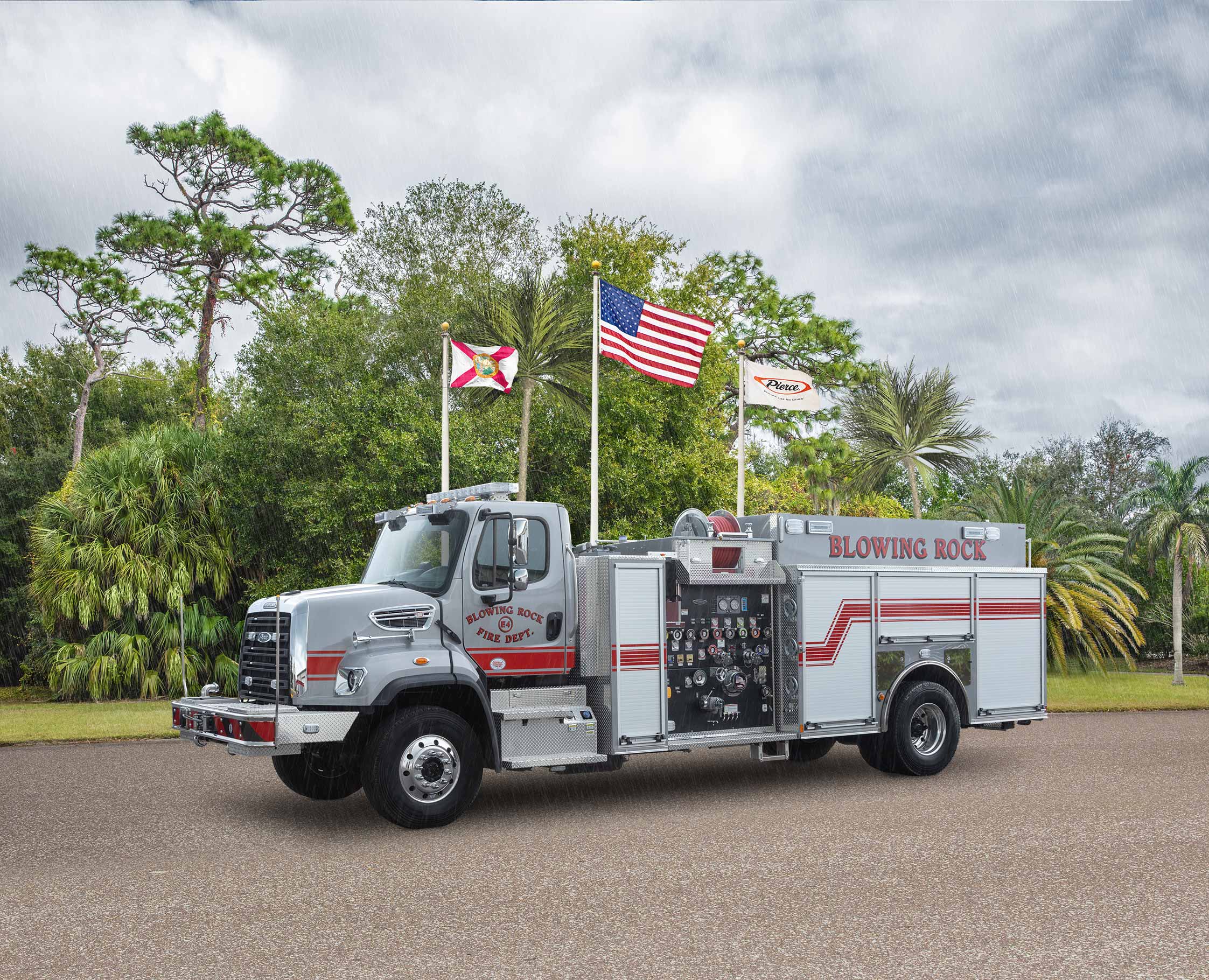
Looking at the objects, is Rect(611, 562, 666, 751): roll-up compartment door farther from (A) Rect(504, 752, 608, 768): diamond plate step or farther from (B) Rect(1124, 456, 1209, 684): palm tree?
(B) Rect(1124, 456, 1209, 684): palm tree

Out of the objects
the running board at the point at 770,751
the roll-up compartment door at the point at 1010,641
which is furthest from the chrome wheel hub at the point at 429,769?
the roll-up compartment door at the point at 1010,641

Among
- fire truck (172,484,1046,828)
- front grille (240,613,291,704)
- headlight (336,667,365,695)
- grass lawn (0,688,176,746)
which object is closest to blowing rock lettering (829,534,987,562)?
fire truck (172,484,1046,828)

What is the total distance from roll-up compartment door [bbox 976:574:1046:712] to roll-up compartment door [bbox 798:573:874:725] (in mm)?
1776

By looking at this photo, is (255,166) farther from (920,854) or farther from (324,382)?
(920,854)

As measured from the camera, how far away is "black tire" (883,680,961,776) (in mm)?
11844

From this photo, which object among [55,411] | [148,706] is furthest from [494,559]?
[55,411]

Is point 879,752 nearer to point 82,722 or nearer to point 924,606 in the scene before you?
point 924,606

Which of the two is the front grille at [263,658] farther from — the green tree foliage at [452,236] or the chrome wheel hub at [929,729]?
the green tree foliage at [452,236]

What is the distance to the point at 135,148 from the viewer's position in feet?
127

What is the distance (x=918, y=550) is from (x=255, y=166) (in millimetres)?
33679

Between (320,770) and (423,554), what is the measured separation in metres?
2.31

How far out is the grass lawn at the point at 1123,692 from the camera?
2016 cm

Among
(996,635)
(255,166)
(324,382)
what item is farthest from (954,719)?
(255,166)

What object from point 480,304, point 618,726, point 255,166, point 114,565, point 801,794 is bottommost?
point 801,794
